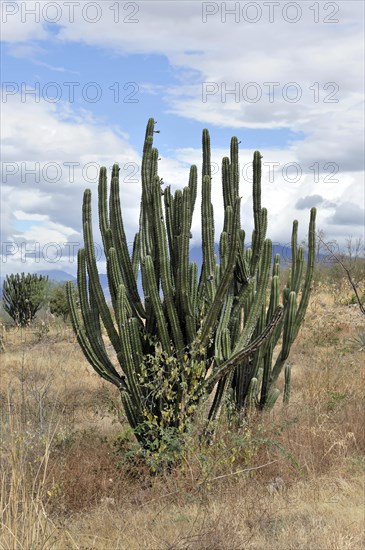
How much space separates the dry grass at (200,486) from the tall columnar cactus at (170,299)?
54 cm

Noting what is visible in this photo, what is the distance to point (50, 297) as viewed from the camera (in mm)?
21688

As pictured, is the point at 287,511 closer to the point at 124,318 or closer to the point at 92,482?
the point at 92,482

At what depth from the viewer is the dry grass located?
4633 mm

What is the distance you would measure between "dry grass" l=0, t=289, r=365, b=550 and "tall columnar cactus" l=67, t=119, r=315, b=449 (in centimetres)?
54

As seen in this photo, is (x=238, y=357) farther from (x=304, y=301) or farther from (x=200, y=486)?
(x=304, y=301)

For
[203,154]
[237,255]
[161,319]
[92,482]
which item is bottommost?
[92,482]

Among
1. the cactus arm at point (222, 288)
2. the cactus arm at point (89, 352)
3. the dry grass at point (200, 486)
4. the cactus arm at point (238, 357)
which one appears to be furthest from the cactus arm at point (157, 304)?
the dry grass at point (200, 486)

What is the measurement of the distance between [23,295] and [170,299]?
15229mm

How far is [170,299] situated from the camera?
6797 millimetres

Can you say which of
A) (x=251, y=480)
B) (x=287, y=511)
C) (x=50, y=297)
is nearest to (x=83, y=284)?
(x=251, y=480)

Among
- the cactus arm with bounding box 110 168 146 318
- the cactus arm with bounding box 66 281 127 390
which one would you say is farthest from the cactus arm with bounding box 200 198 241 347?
the cactus arm with bounding box 66 281 127 390

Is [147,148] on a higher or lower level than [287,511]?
higher

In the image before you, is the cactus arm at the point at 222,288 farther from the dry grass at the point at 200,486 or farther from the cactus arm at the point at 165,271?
the dry grass at the point at 200,486

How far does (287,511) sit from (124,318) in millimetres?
2264
